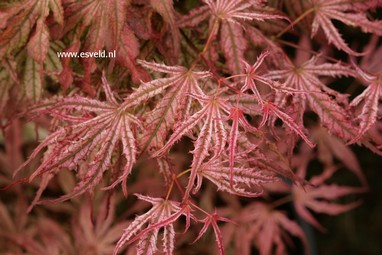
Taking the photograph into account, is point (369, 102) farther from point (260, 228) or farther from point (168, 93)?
point (260, 228)

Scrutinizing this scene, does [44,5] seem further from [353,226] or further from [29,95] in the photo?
[353,226]

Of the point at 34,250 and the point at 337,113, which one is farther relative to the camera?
the point at 34,250

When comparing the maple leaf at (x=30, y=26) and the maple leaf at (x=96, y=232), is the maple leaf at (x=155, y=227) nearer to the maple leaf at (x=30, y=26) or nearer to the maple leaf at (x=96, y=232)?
the maple leaf at (x=30, y=26)

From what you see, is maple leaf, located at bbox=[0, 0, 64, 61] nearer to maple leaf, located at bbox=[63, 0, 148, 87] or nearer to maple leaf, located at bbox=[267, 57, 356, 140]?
maple leaf, located at bbox=[63, 0, 148, 87]

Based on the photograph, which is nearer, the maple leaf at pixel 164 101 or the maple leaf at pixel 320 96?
the maple leaf at pixel 164 101

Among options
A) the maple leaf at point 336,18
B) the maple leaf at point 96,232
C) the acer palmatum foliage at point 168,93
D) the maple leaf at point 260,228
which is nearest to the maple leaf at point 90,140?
the acer palmatum foliage at point 168,93

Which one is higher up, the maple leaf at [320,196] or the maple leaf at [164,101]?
the maple leaf at [164,101]

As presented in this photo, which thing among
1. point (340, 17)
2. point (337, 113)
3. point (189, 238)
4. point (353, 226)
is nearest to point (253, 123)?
point (337, 113)

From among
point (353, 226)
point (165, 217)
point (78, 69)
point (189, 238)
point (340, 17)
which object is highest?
point (340, 17)
